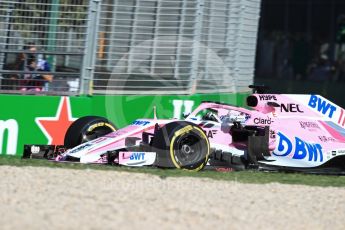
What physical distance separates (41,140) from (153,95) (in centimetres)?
221

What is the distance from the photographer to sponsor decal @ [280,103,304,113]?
11570 millimetres

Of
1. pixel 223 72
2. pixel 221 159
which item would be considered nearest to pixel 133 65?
pixel 223 72

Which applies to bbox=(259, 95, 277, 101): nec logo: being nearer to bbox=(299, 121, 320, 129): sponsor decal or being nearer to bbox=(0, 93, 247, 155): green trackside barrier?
bbox=(299, 121, 320, 129): sponsor decal

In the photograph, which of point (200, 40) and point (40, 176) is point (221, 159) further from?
point (200, 40)

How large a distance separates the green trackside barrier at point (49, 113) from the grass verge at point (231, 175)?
1639 millimetres

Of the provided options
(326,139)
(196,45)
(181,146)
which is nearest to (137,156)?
(181,146)

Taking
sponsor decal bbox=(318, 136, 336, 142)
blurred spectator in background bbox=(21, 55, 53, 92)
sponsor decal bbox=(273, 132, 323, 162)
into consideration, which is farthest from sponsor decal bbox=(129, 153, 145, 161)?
blurred spectator in background bbox=(21, 55, 53, 92)

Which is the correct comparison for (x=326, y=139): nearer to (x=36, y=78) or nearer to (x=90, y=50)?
(x=90, y=50)

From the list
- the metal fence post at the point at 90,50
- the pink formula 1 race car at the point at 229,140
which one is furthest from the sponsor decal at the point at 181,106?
the pink formula 1 race car at the point at 229,140

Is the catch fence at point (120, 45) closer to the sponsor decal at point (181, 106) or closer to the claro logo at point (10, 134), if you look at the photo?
the sponsor decal at point (181, 106)

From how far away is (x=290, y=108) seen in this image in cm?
1159

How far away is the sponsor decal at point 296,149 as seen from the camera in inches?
441

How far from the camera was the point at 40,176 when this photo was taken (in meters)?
9.30

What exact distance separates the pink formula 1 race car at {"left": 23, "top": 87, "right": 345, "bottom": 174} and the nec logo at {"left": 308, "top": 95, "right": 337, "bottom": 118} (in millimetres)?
14
